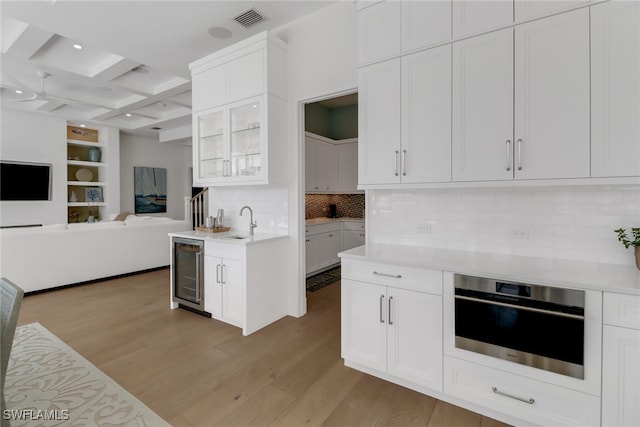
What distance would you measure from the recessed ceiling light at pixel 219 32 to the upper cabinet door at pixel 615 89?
10.5 ft

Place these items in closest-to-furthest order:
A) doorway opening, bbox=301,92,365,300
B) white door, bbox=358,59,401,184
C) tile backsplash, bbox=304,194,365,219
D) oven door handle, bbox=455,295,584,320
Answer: oven door handle, bbox=455,295,584,320 → white door, bbox=358,59,401,184 → doorway opening, bbox=301,92,365,300 → tile backsplash, bbox=304,194,365,219

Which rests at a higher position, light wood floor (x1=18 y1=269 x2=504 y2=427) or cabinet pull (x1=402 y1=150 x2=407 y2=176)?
cabinet pull (x1=402 y1=150 x2=407 y2=176)

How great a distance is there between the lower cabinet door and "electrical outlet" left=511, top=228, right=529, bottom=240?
30.9 inches

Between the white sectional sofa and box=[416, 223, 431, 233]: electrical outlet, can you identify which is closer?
box=[416, 223, 431, 233]: electrical outlet

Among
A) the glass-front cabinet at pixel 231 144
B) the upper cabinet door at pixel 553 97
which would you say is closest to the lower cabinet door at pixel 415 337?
the upper cabinet door at pixel 553 97

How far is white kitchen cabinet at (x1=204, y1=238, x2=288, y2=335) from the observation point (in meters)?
3.03

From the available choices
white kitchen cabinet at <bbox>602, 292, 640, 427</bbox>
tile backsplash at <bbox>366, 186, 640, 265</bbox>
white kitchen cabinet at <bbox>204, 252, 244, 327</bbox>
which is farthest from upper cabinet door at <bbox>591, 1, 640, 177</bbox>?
white kitchen cabinet at <bbox>204, 252, 244, 327</bbox>

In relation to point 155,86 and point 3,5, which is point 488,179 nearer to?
point 3,5

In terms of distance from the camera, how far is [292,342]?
285cm

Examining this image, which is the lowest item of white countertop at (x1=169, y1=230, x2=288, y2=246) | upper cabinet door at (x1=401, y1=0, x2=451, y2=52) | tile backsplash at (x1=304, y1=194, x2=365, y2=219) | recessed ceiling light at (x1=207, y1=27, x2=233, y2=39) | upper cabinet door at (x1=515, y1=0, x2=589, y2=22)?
white countertop at (x1=169, y1=230, x2=288, y2=246)

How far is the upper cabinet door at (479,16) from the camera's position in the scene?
188 centimetres

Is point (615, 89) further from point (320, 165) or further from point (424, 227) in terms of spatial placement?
point (320, 165)

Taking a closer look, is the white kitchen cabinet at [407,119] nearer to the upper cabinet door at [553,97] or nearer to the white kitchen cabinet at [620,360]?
the upper cabinet door at [553,97]

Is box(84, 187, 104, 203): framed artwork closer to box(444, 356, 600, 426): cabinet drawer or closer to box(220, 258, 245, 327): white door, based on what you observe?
box(220, 258, 245, 327): white door
